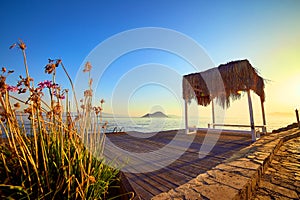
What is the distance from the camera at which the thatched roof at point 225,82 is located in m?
5.03

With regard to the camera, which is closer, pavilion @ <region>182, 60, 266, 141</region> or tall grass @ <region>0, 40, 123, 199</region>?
tall grass @ <region>0, 40, 123, 199</region>

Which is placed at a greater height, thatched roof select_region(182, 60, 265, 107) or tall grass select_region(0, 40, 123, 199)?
thatched roof select_region(182, 60, 265, 107)

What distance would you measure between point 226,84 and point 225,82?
0.09 m

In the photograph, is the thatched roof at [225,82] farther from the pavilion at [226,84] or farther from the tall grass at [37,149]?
the tall grass at [37,149]

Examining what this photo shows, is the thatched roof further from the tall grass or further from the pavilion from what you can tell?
the tall grass

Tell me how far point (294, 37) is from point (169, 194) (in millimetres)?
7375

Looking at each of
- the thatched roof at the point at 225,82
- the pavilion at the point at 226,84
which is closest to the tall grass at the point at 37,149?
the pavilion at the point at 226,84

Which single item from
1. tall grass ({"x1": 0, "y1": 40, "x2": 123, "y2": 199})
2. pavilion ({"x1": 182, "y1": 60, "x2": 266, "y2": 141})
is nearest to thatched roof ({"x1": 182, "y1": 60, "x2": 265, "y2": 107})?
pavilion ({"x1": 182, "y1": 60, "x2": 266, "y2": 141})

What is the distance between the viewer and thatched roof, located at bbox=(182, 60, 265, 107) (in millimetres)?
5031

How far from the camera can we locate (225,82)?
5629 millimetres

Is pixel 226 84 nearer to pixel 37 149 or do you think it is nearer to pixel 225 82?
pixel 225 82

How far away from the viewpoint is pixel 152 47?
5125 millimetres

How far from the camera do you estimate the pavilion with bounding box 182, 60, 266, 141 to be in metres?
5.01

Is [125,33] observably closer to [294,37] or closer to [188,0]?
[188,0]
